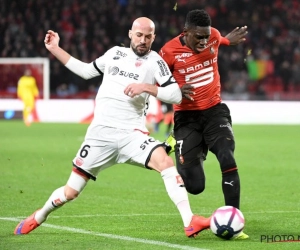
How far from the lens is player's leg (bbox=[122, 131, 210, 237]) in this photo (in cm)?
701

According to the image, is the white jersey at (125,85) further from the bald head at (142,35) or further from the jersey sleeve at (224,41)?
the jersey sleeve at (224,41)

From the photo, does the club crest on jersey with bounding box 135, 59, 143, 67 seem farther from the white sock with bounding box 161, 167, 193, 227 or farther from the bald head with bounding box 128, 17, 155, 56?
the white sock with bounding box 161, 167, 193, 227

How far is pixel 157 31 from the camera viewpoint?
108 feet

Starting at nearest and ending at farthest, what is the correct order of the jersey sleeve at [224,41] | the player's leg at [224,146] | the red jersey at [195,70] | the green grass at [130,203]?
the green grass at [130,203], the player's leg at [224,146], the red jersey at [195,70], the jersey sleeve at [224,41]

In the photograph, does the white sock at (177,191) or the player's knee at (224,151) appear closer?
the white sock at (177,191)

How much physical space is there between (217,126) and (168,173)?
1.11 meters

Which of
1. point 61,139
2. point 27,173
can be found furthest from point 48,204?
point 61,139

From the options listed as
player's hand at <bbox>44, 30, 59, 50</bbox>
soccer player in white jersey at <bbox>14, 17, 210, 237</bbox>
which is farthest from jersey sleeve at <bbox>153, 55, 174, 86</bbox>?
player's hand at <bbox>44, 30, 59, 50</bbox>

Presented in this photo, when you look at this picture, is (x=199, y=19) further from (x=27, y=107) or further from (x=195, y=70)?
(x=27, y=107)

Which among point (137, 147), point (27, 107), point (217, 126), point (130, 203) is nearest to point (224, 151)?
point (217, 126)

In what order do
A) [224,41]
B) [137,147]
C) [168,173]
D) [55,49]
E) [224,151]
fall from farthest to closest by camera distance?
[224,41], [55,49], [224,151], [137,147], [168,173]

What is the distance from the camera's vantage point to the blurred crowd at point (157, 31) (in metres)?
30.8

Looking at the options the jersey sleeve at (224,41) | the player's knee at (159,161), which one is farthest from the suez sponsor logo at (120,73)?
the jersey sleeve at (224,41)

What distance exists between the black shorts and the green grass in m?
0.80
